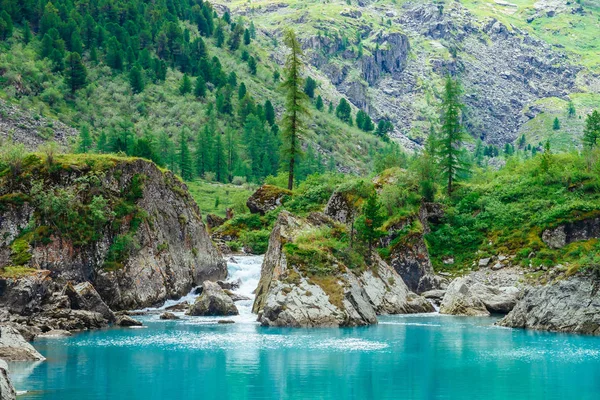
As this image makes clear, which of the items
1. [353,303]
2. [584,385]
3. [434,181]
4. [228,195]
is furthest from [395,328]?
[228,195]

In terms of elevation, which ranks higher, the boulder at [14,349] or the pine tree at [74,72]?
the pine tree at [74,72]

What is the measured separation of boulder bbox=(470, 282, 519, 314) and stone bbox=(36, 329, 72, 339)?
1538 inches

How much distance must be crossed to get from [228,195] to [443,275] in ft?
193

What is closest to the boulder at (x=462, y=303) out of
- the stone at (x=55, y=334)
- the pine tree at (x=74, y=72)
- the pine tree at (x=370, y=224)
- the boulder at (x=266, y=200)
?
the pine tree at (x=370, y=224)

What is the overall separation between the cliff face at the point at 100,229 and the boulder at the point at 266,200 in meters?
24.6

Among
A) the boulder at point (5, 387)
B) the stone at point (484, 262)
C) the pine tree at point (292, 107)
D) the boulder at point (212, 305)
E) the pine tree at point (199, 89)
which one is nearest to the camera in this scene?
the boulder at point (5, 387)

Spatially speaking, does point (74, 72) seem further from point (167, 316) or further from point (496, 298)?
point (496, 298)

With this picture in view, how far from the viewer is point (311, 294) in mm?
59031

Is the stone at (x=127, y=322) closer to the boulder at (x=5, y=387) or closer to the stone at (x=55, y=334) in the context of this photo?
the stone at (x=55, y=334)

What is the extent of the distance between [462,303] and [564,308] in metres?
13.1

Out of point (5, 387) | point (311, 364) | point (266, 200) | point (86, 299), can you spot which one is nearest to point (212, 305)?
point (86, 299)

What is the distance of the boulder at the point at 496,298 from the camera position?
229ft

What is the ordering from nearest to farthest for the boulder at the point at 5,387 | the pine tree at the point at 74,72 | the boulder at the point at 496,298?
1. the boulder at the point at 5,387
2. the boulder at the point at 496,298
3. the pine tree at the point at 74,72

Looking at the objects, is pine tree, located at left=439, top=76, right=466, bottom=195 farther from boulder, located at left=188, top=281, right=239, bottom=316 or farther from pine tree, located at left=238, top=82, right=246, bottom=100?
pine tree, located at left=238, top=82, right=246, bottom=100
